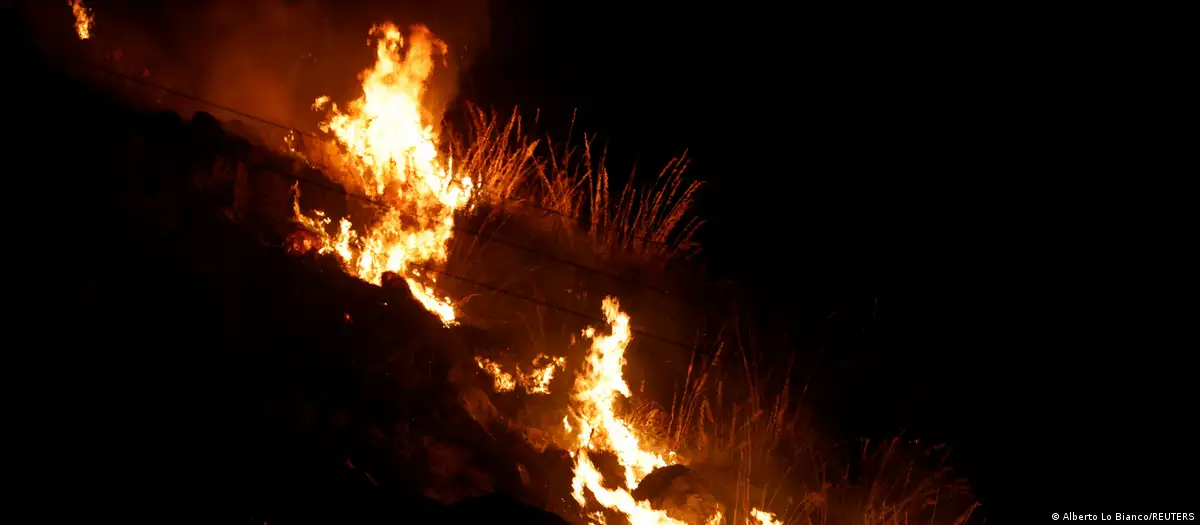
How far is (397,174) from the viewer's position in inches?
298

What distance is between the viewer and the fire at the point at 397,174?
6586mm

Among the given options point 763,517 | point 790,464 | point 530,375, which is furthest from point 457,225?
point 763,517

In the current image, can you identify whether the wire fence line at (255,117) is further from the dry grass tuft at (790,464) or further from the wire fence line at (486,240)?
the dry grass tuft at (790,464)

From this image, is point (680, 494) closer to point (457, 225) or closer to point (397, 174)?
point (457, 225)

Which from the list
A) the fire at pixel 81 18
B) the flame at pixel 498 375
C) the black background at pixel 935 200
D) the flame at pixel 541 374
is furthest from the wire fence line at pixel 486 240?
the black background at pixel 935 200

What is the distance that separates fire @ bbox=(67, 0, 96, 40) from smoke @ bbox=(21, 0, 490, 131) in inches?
15.3

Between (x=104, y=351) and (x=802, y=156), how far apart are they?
8954mm

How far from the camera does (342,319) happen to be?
529 cm

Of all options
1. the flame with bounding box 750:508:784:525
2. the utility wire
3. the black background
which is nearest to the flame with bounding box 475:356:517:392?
the utility wire

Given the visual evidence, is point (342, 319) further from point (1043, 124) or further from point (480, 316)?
point (1043, 124)

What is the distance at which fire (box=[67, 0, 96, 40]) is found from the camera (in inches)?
276

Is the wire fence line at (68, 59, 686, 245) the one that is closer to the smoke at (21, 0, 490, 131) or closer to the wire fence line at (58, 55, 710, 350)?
the wire fence line at (58, 55, 710, 350)

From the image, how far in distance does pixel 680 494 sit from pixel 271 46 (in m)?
6.30

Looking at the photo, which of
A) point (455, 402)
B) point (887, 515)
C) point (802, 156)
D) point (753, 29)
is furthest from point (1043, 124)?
point (455, 402)
